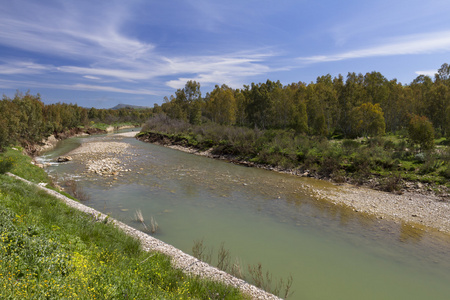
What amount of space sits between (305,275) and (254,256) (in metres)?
1.92

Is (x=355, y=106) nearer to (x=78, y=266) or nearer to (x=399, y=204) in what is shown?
(x=399, y=204)

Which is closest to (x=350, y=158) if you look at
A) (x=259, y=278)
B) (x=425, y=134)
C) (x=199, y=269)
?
(x=425, y=134)

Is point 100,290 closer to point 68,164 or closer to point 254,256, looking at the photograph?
point 254,256

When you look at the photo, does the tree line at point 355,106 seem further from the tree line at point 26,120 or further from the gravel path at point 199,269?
the gravel path at point 199,269

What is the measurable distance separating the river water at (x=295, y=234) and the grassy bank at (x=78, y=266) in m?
3.03

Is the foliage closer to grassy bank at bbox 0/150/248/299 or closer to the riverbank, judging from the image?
grassy bank at bbox 0/150/248/299

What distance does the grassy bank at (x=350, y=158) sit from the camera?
19766 millimetres

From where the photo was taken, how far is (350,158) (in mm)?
24234

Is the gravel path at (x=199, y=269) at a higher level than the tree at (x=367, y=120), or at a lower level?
lower

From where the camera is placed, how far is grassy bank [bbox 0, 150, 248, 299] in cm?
409

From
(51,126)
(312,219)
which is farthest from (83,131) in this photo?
(312,219)

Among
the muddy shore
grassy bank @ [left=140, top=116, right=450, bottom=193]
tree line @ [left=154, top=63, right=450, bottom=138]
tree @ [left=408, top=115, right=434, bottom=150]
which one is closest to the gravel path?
the muddy shore

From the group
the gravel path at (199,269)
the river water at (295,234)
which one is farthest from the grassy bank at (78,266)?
the river water at (295,234)

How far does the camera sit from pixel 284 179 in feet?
74.9
